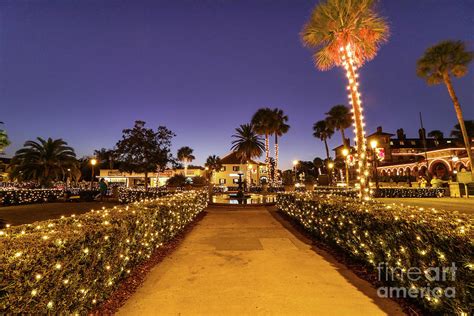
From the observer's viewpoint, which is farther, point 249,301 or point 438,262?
point 249,301

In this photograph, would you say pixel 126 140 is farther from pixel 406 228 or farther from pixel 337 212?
pixel 406 228

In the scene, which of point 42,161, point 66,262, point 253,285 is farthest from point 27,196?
point 253,285

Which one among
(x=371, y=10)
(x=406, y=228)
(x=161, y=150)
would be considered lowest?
(x=406, y=228)

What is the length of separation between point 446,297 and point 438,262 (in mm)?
413

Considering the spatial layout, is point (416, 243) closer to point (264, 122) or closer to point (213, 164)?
→ point (264, 122)

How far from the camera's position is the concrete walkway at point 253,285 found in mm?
4082

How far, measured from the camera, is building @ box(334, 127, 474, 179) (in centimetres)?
3834

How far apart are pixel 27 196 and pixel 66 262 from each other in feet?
78.2

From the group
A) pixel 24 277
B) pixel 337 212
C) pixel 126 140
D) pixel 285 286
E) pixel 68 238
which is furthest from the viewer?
pixel 126 140

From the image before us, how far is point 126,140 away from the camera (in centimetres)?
2580

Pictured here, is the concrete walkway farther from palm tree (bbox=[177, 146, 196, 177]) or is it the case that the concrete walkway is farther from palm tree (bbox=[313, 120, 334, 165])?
palm tree (bbox=[177, 146, 196, 177])

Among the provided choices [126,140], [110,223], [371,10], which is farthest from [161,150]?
[110,223]

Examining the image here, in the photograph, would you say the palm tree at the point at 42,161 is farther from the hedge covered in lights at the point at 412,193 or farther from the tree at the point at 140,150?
the hedge covered in lights at the point at 412,193

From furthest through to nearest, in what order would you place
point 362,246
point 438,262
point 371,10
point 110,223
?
point 371,10 → point 362,246 → point 110,223 → point 438,262
